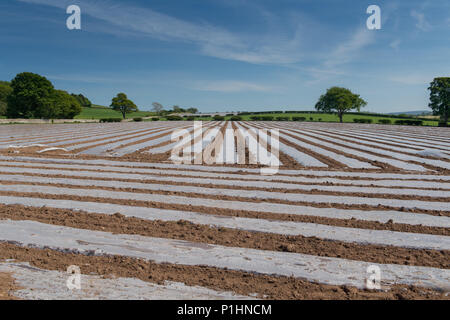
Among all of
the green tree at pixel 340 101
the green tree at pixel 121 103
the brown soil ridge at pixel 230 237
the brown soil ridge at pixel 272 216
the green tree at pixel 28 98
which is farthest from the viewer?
the green tree at pixel 121 103

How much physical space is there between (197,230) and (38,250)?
5.27 feet

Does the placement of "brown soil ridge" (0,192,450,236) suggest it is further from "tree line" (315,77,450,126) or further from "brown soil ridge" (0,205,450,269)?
"tree line" (315,77,450,126)

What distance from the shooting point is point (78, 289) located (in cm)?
202

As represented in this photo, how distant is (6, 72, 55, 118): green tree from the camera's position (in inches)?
1452

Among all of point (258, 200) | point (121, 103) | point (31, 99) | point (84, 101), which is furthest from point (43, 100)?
point (84, 101)

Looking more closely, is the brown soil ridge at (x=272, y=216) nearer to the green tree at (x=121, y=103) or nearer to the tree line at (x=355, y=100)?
the tree line at (x=355, y=100)

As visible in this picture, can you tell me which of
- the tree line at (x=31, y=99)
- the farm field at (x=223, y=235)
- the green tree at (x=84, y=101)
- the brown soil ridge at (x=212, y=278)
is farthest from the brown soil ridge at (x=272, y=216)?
the green tree at (x=84, y=101)

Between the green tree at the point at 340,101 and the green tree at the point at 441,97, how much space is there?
1080 centimetres

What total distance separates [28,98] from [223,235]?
4498cm

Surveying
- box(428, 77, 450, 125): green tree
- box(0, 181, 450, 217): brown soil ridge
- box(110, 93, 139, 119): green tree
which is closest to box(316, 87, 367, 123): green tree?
box(428, 77, 450, 125): green tree

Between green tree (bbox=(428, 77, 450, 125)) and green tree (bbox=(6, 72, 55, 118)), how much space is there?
189 ft

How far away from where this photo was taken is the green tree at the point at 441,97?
39.2 m

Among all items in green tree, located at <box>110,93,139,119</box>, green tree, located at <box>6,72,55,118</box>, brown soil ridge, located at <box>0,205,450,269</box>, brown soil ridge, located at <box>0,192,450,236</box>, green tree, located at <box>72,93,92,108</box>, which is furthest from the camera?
green tree, located at <box>72,93,92,108</box>

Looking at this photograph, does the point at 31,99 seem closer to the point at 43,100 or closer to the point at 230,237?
the point at 43,100
